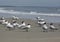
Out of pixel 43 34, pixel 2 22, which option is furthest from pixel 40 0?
pixel 43 34

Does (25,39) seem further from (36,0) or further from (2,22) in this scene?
(36,0)

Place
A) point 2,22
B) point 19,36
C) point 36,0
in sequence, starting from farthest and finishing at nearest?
point 36,0
point 2,22
point 19,36

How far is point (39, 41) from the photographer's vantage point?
7.82 meters

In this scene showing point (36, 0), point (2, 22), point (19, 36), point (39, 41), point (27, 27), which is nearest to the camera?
point (39, 41)

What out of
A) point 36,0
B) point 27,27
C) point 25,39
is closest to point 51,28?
point 27,27

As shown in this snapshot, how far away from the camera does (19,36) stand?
335 inches

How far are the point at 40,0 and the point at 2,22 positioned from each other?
2058cm

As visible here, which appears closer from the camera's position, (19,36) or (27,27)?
(19,36)

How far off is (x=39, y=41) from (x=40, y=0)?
2443 centimetres

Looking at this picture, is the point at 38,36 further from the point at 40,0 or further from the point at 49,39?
the point at 40,0

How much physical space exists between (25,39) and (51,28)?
279 centimetres

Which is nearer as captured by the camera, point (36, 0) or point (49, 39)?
point (49, 39)

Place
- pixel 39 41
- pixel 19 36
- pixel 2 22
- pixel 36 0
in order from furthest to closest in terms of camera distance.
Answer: pixel 36 0
pixel 2 22
pixel 19 36
pixel 39 41

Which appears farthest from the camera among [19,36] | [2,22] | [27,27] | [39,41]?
[2,22]
